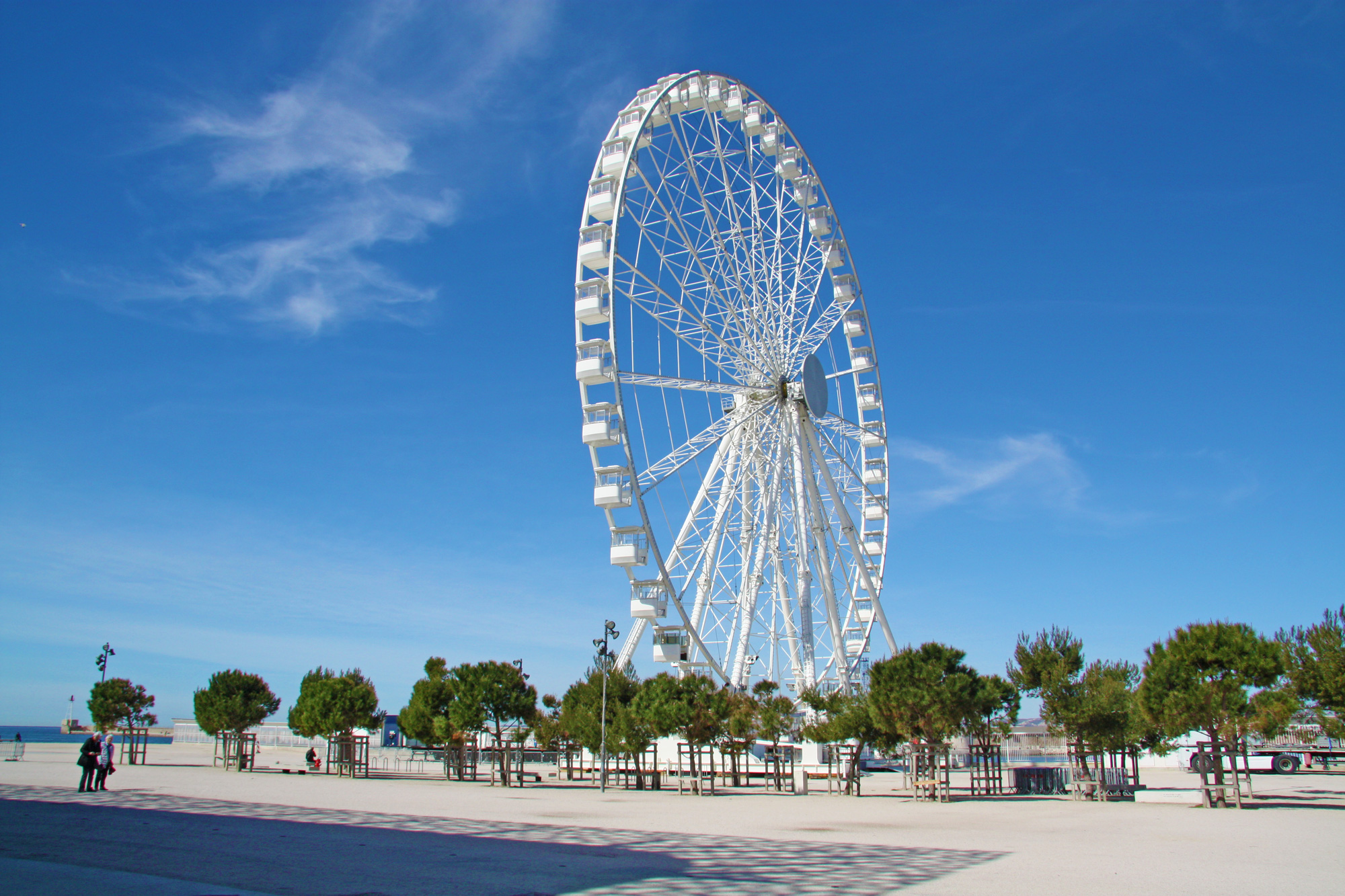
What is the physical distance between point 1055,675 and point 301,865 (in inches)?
934

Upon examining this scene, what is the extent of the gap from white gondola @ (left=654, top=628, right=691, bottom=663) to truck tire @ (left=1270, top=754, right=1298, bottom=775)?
35377 millimetres

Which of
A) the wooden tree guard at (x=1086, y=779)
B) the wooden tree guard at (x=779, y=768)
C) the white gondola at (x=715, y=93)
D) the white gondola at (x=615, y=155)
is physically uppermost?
the white gondola at (x=715, y=93)

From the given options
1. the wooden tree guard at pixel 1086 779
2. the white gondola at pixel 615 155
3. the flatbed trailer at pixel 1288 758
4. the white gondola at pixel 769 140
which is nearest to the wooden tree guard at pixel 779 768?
the wooden tree guard at pixel 1086 779

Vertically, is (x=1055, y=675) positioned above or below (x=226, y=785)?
above

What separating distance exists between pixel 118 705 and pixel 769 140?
131 ft

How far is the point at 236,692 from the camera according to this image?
42.2m

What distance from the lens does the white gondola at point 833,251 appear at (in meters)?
43.8

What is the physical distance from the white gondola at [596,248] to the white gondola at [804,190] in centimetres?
1326

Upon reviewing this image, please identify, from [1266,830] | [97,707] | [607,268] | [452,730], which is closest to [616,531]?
[607,268]

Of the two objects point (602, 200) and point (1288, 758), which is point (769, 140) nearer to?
point (602, 200)

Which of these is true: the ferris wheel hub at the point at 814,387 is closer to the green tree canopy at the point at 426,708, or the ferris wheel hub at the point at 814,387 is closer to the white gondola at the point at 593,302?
the white gondola at the point at 593,302

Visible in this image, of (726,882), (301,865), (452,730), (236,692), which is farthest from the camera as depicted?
(236,692)

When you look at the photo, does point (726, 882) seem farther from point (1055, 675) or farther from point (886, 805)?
point (1055, 675)

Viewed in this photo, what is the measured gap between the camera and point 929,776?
32.2 m
